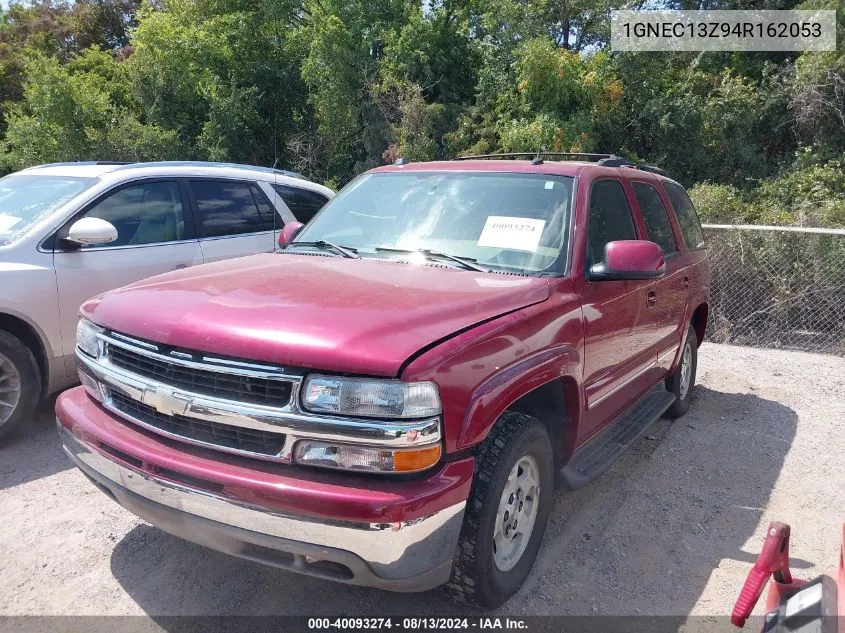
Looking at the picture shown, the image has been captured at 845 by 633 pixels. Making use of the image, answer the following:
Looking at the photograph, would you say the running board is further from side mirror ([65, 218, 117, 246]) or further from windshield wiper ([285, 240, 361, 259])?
side mirror ([65, 218, 117, 246])

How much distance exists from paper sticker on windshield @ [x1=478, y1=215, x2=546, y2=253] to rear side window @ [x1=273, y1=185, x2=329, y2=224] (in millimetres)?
3135

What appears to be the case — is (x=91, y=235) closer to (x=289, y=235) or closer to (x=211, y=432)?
(x=289, y=235)

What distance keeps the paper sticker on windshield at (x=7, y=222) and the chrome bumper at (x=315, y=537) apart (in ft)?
10.1

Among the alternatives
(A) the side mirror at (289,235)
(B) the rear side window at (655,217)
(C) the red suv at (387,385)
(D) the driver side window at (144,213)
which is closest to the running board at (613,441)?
(C) the red suv at (387,385)

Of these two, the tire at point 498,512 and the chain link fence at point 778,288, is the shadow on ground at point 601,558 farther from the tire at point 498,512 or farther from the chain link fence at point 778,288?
the chain link fence at point 778,288

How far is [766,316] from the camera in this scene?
26.7ft

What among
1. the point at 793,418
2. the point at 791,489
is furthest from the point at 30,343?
the point at 793,418

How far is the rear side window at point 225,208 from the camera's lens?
18.5ft

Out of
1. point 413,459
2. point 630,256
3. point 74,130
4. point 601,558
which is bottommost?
point 601,558

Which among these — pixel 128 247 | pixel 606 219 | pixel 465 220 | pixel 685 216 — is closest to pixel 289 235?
pixel 465 220

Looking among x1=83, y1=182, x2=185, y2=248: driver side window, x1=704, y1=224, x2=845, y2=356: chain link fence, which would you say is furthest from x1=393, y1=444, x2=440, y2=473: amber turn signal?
x1=704, y1=224, x2=845, y2=356: chain link fence

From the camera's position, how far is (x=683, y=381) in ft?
18.1

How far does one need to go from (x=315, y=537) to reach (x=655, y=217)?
11.2ft

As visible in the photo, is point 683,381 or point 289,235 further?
point 683,381
